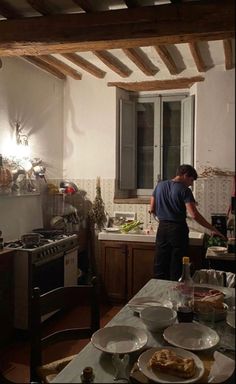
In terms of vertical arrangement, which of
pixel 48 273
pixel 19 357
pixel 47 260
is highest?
pixel 47 260

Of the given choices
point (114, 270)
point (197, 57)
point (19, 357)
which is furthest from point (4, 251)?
point (197, 57)

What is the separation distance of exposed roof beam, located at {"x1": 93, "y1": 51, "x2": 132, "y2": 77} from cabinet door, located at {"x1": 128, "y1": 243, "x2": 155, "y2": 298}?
1883mm

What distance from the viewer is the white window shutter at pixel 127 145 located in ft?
13.8

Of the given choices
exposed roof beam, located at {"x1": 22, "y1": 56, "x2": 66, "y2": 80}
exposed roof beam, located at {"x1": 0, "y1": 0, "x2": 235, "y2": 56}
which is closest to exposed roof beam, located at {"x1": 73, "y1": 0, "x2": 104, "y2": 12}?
exposed roof beam, located at {"x1": 0, "y1": 0, "x2": 235, "y2": 56}

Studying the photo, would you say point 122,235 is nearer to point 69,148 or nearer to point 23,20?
point 69,148

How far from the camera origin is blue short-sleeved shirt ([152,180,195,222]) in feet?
9.89

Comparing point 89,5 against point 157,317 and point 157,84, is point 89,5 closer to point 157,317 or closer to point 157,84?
point 157,317

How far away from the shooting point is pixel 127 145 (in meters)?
4.27

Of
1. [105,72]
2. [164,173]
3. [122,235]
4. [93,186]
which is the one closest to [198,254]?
[122,235]

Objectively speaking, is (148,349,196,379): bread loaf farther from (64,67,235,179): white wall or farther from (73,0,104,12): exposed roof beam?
(64,67,235,179): white wall

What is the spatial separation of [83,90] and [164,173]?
1410 millimetres

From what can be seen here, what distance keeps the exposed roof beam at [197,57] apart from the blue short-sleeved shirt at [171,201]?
1.22 meters

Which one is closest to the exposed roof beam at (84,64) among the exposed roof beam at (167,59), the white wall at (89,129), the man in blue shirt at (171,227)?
the white wall at (89,129)

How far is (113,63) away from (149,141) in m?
1.06
